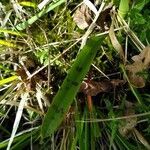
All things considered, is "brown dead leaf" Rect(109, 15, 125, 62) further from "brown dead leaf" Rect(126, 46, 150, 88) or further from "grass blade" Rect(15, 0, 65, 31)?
"grass blade" Rect(15, 0, 65, 31)

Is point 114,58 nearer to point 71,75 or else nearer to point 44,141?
point 71,75

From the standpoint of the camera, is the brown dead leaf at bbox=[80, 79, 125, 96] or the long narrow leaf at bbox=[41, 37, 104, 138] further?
the brown dead leaf at bbox=[80, 79, 125, 96]

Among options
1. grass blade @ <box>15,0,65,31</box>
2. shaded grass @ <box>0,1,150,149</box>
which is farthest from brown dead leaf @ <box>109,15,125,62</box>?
grass blade @ <box>15,0,65,31</box>

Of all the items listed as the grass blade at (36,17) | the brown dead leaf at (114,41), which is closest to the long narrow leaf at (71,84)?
the brown dead leaf at (114,41)

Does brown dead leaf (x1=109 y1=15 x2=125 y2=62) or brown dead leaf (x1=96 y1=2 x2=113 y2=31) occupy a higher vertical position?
brown dead leaf (x1=96 y1=2 x2=113 y2=31)

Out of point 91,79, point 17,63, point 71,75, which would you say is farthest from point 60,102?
point 17,63

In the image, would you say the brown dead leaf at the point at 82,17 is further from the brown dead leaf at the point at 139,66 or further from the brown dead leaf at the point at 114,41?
the brown dead leaf at the point at 139,66

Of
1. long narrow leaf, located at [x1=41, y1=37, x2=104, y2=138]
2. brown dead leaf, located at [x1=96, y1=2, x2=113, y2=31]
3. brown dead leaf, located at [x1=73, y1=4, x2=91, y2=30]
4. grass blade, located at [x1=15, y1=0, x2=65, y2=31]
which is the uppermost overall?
grass blade, located at [x1=15, y1=0, x2=65, y2=31]
